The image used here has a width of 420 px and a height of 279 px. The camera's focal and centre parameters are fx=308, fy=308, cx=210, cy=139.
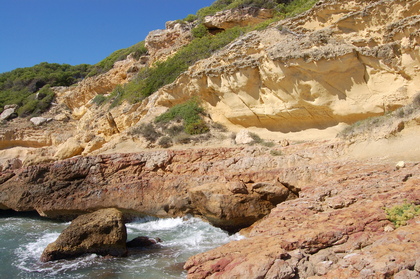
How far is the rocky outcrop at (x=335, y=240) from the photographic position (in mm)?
4137

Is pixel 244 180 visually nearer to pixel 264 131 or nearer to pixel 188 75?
pixel 264 131

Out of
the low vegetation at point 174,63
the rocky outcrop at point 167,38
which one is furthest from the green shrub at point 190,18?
the rocky outcrop at point 167,38

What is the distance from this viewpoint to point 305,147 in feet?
35.4

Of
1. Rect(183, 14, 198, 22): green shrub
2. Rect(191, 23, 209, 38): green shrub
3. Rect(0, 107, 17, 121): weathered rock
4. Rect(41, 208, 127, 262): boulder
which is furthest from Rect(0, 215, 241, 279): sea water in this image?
Rect(183, 14, 198, 22): green shrub

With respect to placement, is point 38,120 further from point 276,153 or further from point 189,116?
point 276,153

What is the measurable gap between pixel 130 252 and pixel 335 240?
550 cm

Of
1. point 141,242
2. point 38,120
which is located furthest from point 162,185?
point 38,120

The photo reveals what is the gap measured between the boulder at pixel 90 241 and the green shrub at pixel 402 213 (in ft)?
20.5

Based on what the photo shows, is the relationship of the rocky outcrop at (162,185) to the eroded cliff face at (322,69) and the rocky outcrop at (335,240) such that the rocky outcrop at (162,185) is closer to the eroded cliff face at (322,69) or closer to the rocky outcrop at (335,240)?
the rocky outcrop at (335,240)

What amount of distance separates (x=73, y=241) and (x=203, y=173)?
4.59m

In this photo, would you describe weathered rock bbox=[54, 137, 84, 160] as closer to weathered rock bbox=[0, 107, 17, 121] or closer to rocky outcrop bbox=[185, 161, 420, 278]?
rocky outcrop bbox=[185, 161, 420, 278]

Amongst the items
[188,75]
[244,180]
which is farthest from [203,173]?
[188,75]

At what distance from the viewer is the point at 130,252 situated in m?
8.27

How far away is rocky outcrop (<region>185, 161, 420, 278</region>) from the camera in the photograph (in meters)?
4.14
